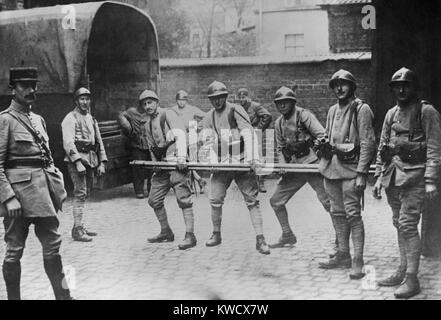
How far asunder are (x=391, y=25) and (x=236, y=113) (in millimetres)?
2024

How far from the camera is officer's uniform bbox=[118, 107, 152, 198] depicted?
961 cm

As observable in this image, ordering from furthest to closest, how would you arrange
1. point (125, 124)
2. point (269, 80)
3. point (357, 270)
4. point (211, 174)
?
1. point (269, 80)
2. point (125, 124)
3. point (211, 174)
4. point (357, 270)

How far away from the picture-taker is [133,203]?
920cm

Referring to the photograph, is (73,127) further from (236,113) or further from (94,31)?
(94,31)

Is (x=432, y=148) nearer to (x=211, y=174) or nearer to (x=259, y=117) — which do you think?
(x=211, y=174)

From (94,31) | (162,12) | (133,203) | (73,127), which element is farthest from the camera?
(162,12)

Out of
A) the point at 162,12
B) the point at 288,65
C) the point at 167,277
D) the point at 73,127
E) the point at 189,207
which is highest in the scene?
the point at 162,12

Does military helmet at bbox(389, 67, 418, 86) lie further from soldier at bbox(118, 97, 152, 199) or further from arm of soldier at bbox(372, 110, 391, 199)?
soldier at bbox(118, 97, 152, 199)

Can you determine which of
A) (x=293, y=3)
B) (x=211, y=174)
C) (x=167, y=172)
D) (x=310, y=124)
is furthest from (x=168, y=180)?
(x=293, y=3)

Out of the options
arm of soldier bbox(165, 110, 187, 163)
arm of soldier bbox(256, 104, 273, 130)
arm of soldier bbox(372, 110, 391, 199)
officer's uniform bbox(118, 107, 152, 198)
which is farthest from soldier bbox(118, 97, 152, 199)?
arm of soldier bbox(372, 110, 391, 199)

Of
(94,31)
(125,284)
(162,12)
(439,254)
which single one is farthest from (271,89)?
(125,284)

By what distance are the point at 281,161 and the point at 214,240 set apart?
47.6 inches

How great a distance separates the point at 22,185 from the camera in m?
4.68
